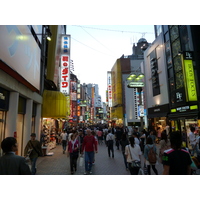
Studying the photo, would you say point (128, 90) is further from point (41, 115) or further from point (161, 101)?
point (41, 115)

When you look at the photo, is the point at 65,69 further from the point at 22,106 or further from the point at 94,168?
the point at 94,168

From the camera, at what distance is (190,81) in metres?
14.3

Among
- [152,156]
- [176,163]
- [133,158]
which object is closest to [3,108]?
[133,158]

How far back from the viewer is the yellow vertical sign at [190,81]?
14.3m

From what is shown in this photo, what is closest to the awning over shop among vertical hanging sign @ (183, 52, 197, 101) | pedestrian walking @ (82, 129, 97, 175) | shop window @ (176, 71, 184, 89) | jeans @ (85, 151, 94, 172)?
pedestrian walking @ (82, 129, 97, 175)

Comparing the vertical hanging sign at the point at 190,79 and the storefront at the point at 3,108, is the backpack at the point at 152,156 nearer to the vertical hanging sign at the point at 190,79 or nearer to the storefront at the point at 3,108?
the storefront at the point at 3,108

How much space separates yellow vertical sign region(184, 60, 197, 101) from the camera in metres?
14.3

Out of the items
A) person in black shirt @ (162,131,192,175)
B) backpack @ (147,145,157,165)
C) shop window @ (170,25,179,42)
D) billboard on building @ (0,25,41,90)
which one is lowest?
backpack @ (147,145,157,165)

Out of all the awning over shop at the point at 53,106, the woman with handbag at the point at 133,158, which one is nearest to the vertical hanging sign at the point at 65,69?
the awning over shop at the point at 53,106

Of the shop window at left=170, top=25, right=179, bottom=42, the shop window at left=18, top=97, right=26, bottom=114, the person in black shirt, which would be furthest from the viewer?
the shop window at left=170, top=25, right=179, bottom=42

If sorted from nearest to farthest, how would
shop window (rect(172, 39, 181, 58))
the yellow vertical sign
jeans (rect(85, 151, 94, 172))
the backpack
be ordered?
the backpack → jeans (rect(85, 151, 94, 172)) → the yellow vertical sign → shop window (rect(172, 39, 181, 58))

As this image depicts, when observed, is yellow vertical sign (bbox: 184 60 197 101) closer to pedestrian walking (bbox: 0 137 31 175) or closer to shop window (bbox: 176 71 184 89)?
shop window (bbox: 176 71 184 89)

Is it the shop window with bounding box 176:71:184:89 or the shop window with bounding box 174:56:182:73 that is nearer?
the shop window with bounding box 176:71:184:89

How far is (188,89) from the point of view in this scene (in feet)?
46.9
